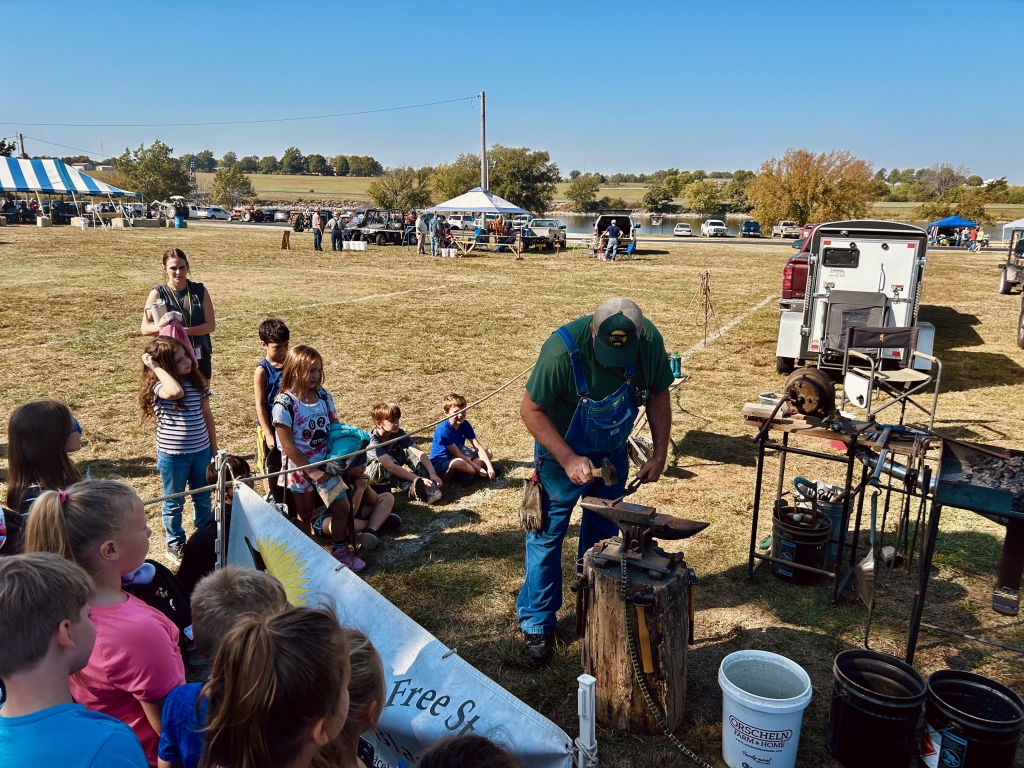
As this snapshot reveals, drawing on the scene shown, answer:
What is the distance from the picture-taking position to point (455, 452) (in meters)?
5.96

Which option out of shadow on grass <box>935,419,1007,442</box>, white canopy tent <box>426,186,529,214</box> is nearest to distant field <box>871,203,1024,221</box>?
white canopy tent <box>426,186,529,214</box>

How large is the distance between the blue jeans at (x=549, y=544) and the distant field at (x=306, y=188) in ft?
306

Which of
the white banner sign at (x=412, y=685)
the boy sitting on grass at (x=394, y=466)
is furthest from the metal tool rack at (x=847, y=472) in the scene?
the boy sitting on grass at (x=394, y=466)

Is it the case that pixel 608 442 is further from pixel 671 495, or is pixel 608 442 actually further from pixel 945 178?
pixel 945 178

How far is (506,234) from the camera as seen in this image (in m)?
32.4

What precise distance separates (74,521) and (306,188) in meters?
126

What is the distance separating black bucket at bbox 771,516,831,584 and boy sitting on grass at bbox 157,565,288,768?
123 inches

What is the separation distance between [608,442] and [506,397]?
16.3 feet

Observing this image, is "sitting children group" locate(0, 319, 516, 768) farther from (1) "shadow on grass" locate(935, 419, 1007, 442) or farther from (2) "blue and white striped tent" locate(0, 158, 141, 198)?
(2) "blue and white striped tent" locate(0, 158, 141, 198)

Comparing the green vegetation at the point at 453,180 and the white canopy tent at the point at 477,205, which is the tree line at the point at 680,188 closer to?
the green vegetation at the point at 453,180

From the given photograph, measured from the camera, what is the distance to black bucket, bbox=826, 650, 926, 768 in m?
2.88

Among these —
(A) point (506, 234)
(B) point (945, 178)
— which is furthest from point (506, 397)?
(B) point (945, 178)

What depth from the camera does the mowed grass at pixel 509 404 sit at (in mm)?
3859

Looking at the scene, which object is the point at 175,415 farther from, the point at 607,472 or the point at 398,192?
the point at 398,192
